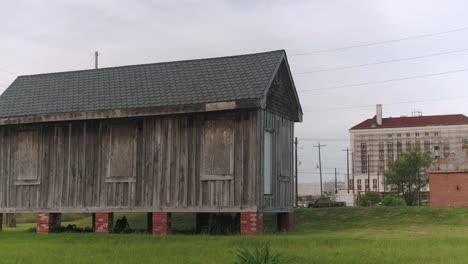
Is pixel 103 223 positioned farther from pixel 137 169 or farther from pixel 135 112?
pixel 135 112

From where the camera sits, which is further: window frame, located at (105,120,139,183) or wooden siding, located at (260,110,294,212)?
window frame, located at (105,120,139,183)

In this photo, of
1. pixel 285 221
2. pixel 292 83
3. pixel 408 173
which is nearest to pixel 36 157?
pixel 285 221

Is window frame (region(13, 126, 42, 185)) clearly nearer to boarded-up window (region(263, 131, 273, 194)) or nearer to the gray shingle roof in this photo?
the gray shingle roof

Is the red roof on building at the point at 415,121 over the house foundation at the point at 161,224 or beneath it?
over

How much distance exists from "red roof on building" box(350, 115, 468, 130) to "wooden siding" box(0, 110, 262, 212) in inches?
5589

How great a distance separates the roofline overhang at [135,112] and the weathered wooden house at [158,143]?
39mm

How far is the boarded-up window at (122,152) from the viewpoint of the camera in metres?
23.8

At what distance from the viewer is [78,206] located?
24.5 metres

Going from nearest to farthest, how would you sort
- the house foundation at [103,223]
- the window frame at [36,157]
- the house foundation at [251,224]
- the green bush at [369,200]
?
the house foundation at [251,224] → the house foundation at [103,223] → the window frame at [36,157] → the green bush at [369,200]

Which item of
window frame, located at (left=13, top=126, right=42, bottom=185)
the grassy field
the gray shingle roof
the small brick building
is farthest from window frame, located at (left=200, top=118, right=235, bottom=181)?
the small brick building

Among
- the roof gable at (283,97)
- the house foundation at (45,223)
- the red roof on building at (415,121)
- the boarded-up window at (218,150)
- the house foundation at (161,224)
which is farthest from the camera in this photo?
the red roof on building at (415,121)

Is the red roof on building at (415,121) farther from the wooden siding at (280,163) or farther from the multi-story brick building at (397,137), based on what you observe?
the wooden siding at (280,163)

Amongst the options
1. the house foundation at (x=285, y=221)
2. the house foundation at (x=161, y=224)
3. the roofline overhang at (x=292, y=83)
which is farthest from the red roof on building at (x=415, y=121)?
the house foundation at (x=161, y=224)

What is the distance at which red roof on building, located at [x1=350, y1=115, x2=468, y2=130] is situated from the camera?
15588 centimetres
